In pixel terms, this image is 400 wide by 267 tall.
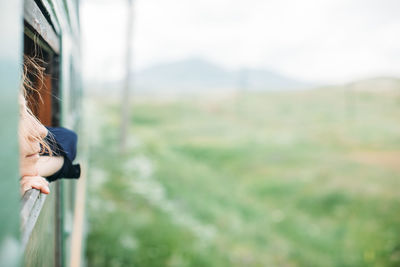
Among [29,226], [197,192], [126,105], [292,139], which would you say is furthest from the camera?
[292,139]

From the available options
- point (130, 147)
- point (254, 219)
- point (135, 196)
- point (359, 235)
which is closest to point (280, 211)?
point (254, 219)

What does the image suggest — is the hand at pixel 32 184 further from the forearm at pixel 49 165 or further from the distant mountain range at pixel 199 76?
the distant mountain range at pixel 199 76

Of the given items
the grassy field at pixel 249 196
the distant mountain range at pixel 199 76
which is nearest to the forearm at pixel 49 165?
the grassy field at pixel 249 196

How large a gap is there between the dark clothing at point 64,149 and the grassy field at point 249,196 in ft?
14.1

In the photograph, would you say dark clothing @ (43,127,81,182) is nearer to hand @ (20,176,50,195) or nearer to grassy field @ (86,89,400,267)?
hand @ (20,176,50,195)

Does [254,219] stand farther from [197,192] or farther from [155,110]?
[155,110]

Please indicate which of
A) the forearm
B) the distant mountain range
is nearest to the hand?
the forearm

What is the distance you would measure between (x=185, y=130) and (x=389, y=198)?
9725 mm

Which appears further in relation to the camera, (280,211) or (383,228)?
(280,211)

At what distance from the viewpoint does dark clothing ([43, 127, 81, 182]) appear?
116 centimetres

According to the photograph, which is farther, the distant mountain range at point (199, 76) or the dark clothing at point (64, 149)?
the distant mountain range at point (199, 76)

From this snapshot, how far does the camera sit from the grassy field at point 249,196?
19.6 feet

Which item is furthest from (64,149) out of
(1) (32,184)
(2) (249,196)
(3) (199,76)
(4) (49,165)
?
(3) (199,76)

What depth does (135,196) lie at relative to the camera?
298 inches
